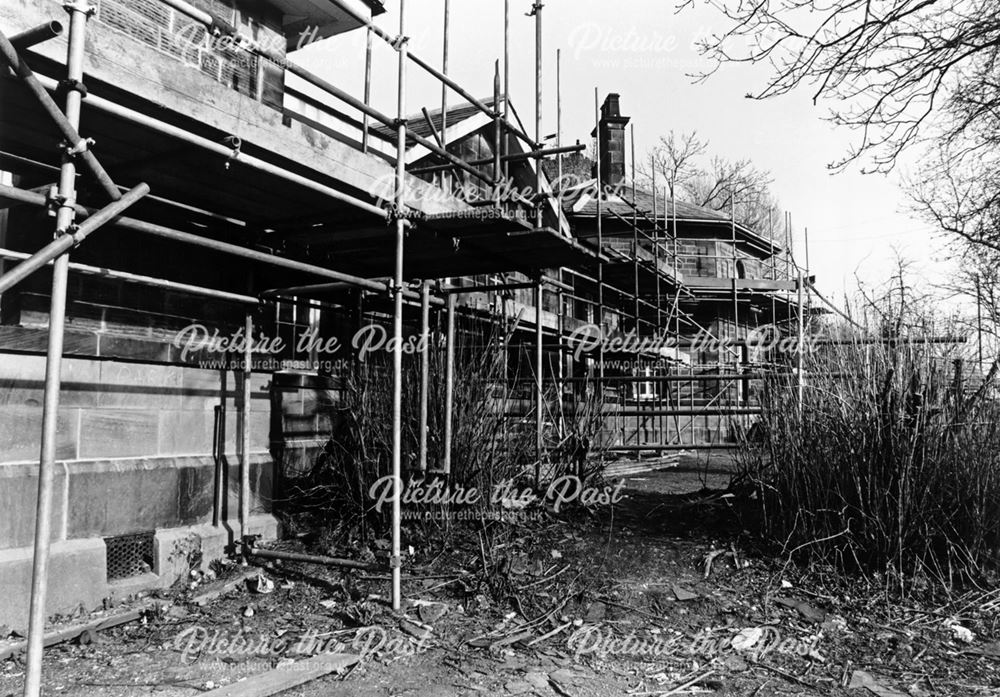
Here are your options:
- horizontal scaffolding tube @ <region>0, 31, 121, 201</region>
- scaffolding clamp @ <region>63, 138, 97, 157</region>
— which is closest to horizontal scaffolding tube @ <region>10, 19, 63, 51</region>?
horizontal scaffolding tube @ <region>0, 31, 121, 201</region>

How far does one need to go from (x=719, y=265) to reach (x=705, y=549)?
76.6ft

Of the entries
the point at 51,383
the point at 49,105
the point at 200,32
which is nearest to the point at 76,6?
the point at 49,105

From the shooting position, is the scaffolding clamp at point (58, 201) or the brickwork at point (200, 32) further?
the brickwork at point (200, 32)

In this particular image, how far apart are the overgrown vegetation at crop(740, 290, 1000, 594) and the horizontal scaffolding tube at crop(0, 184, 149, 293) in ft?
17.0

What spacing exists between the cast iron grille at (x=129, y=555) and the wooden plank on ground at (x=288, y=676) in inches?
69.4

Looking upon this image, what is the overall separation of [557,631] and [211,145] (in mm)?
3648

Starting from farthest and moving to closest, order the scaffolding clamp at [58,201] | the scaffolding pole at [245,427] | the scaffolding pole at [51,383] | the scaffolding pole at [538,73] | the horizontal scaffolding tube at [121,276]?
the scaffolding pole at [538,73], the scaffolding pole at [245,427], the horizontal scaffolding tube at [121,276], the scaffolding clamp at [58,201], the scaffolding pole at [51,383]

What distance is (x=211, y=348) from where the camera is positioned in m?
6.39

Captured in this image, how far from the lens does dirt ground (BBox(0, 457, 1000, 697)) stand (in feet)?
14.1

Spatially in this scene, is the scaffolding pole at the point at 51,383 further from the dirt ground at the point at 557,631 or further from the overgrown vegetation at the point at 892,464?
the overgrown vegetation at the point at 892,464

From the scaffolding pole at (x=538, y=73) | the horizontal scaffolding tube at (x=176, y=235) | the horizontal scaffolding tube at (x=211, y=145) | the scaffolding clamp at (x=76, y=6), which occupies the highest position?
the scaffolding pole at (x=538, y=73)

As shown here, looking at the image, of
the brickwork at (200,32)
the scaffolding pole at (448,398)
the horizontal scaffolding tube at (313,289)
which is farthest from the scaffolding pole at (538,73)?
the brickwork at (200,32)

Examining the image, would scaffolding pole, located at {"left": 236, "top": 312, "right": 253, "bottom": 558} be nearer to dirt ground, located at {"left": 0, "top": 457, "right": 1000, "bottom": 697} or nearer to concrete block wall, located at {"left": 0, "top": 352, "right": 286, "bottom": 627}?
concrete block wall, located at {"left": 0, "top": 352, "right": 286, "bottom": 627}

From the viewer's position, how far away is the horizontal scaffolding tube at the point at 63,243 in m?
2.75
